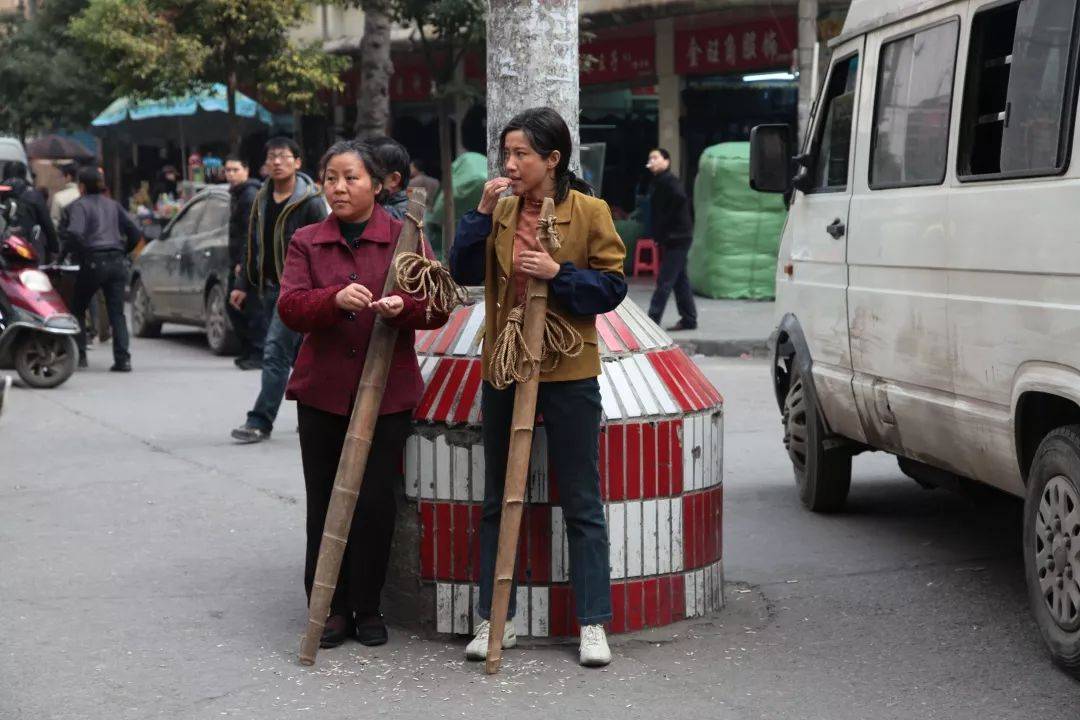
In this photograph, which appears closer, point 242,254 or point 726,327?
point 242,254

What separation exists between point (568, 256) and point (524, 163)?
306mm

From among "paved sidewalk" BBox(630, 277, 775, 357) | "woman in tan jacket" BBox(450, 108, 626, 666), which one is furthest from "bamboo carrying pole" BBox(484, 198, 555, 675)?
"paved sidewalk" BBox(630, 277, 775, 357)

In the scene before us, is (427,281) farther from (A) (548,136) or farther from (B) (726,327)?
(B) (726,327)

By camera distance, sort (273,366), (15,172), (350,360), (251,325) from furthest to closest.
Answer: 1. (15,172)
2. (251,325)
3. (273,366)
4. (350,360)

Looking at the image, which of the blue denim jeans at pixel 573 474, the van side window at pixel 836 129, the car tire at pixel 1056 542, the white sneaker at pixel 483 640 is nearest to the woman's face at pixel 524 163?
the blue denim jeans at pixel 573 474

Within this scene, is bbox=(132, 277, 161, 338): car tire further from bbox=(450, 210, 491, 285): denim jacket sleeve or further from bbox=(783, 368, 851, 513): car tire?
bbox=(450, 210, 491, 285): denim jacket sleeve

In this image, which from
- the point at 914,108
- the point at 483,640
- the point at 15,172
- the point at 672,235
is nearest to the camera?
the point at 483,640

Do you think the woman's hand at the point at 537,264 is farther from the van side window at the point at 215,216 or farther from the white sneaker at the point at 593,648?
the van side window at the point at 215,216

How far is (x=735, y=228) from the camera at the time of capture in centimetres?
1892

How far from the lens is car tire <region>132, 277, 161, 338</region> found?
16.8m

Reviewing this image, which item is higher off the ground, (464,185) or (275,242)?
(275,242)

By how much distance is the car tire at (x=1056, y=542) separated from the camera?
15.7 feet

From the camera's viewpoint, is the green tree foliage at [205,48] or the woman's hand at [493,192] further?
the green tree foliage at [205,48]

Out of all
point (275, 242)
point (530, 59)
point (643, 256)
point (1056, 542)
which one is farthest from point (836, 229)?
point (643, 256)
